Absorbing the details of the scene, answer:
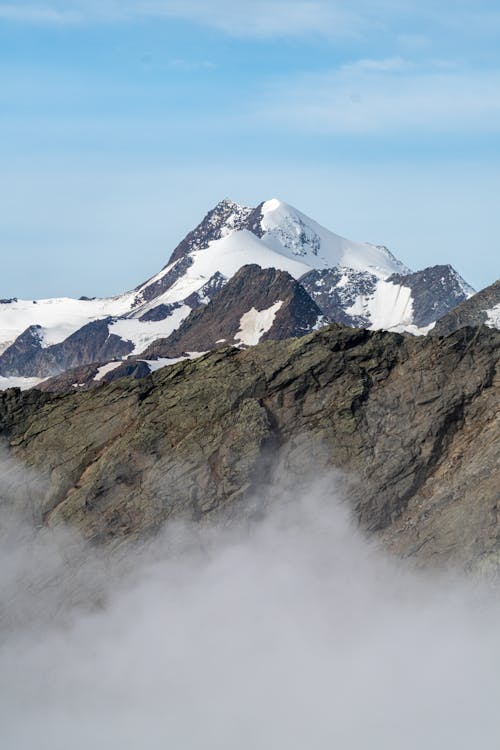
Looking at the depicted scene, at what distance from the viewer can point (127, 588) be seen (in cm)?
10850

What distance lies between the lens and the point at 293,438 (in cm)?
11244

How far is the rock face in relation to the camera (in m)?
109

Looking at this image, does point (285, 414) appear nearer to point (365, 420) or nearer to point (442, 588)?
point (365, 420)

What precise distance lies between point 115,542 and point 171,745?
53.6 feet

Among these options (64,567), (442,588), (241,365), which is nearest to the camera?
(442,588)

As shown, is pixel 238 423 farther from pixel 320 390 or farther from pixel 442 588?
pixel 442 588

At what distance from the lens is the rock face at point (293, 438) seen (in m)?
109

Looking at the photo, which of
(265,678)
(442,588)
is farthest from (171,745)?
(442,588)

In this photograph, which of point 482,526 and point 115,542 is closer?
point 482,526

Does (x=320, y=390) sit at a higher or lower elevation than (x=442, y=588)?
higher

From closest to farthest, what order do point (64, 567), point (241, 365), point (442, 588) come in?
point (442, 588), point (64, 567), point (241, 365)

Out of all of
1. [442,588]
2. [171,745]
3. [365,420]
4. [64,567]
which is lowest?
[171,745]

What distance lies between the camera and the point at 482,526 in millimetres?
102688

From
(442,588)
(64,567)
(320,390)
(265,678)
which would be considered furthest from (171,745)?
(320,390)
